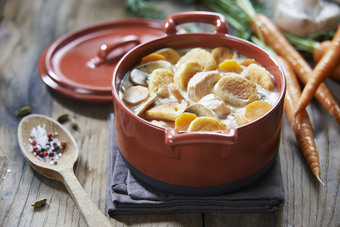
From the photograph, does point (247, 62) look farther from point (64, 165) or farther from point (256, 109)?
point (64, 165)

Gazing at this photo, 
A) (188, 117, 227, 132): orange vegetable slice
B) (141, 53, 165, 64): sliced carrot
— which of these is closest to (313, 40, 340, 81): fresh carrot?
(141, 53, 165, 64): sliced carrot

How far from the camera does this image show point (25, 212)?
1682 millimetres

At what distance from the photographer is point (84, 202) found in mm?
1607

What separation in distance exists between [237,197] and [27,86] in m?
1.32

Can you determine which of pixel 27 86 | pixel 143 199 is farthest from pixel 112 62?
pixel 143 199

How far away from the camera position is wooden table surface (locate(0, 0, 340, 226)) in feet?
5.38

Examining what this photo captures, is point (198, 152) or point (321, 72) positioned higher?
point (198, 152)

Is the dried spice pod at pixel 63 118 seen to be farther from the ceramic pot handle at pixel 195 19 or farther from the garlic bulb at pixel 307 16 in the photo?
the garlic bulb at pixel 307 16

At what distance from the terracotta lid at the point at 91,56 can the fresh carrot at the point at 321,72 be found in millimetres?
929

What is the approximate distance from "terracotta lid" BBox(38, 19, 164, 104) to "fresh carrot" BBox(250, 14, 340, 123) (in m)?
0.60

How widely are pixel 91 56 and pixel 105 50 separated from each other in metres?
0.16

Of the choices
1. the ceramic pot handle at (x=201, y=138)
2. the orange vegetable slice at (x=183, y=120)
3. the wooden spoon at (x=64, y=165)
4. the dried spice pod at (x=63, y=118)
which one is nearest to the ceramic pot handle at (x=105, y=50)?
the dried spice pod at (x=63, y=118)

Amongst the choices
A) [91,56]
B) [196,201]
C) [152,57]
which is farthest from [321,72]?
[91,56]

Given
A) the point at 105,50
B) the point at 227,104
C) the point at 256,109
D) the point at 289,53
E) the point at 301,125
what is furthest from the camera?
the point at 289,53
